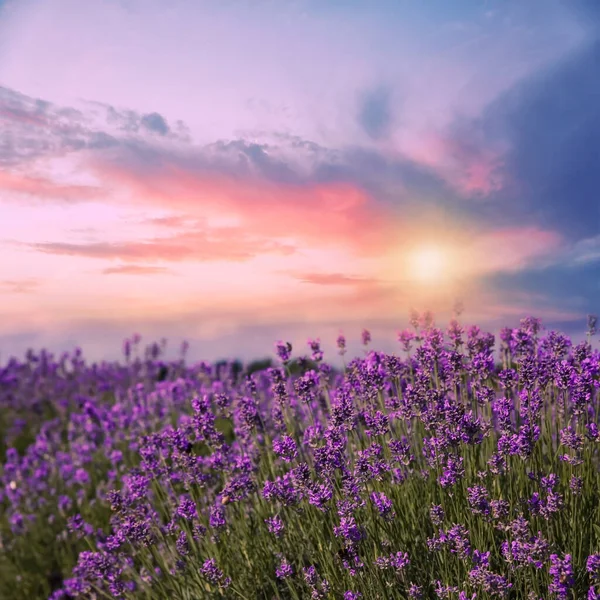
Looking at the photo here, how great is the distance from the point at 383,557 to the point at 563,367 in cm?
142

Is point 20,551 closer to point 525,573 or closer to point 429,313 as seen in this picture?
point 429,313

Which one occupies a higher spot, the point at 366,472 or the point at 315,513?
the point at 366,472

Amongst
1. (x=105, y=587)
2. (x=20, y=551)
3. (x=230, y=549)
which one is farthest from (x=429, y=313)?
(x=20, y=551)

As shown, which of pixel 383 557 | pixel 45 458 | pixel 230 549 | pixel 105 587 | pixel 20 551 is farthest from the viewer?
pixel 45 458

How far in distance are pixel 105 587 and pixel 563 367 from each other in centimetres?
392

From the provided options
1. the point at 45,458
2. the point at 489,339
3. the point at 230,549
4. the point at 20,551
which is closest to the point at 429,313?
the point at 489,339

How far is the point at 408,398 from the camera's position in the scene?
4.13m

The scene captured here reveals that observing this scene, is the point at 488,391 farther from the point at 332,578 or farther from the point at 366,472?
the point at 332,578

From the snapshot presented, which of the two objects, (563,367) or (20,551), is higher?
(563,367)

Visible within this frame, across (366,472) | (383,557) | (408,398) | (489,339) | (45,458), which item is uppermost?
(489,339)

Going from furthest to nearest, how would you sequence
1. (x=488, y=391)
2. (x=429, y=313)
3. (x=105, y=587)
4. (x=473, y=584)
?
(x=105, y=587) → (x=429, y=313) → (x=488, y=391) → (x=473, y=584)

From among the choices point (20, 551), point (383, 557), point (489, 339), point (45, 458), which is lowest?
point (20, 551)

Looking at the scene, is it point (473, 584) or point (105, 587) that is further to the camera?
point (105, 587)

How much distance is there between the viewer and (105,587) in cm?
589
